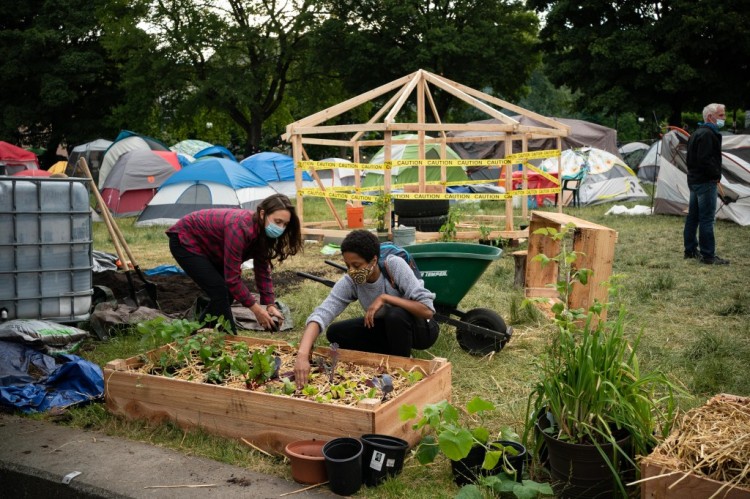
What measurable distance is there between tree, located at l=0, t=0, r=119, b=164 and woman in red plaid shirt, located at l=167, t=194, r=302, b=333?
2804cm

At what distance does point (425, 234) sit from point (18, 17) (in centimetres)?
2941

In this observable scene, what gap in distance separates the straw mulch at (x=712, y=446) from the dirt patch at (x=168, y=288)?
4.54m

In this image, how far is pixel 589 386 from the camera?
278 cm

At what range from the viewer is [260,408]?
3.36 m

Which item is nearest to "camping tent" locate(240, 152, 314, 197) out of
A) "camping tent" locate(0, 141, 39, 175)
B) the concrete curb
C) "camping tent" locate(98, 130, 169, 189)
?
"camping tent" locate(98, 130, 169, 189)

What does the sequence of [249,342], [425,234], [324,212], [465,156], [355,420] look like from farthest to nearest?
1. [465,156]
2. [324,212]
3. [425,234]
4. [249,342]
5. [355,420]

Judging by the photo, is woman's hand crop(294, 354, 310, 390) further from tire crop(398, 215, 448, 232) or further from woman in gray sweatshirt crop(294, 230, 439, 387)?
tire crop(398, 215, 448, 232)

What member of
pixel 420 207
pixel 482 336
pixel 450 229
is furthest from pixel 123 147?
pixel 482 336

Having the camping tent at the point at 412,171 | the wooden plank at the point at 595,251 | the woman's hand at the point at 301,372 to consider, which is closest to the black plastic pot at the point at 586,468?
the woman's hand at the point at 301,372

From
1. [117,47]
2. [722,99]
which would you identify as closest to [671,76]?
[722,99]

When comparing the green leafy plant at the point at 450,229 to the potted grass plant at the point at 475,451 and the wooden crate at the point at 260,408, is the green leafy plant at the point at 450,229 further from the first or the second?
the potted grass plant at the point at 475,451

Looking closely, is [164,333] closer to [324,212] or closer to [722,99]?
[324,212]

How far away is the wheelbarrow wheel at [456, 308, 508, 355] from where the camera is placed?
4941mm

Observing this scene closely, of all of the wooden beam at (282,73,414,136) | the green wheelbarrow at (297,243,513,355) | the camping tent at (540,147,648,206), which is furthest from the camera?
the camping tent at (540,147,648,206)
